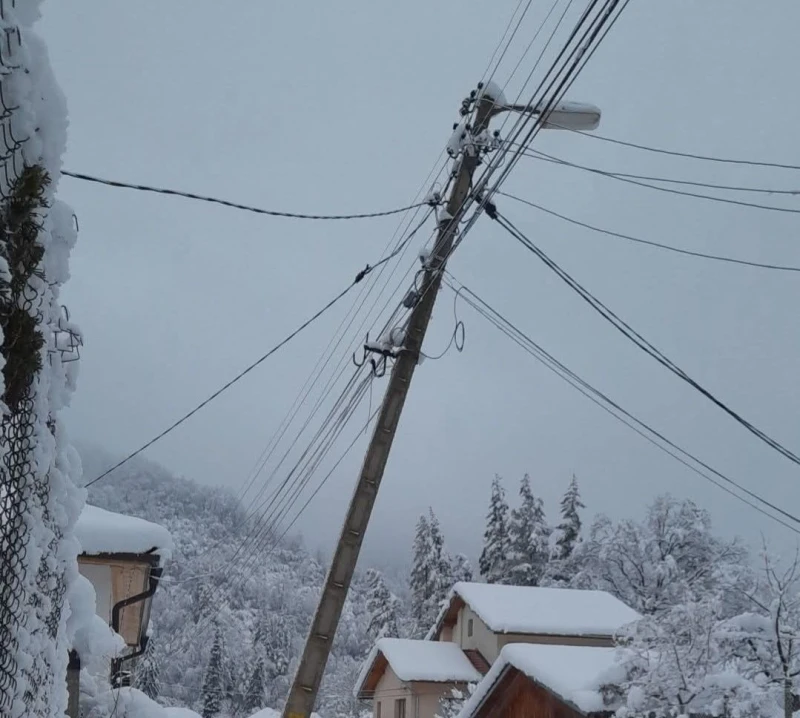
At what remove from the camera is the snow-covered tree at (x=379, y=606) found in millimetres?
48844

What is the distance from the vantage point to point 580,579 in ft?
125

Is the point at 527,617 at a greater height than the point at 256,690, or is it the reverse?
the point at 256,690

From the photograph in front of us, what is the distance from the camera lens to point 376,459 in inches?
286

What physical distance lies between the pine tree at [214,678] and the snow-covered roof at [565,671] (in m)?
44.0

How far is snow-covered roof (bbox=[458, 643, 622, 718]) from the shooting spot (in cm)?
1148

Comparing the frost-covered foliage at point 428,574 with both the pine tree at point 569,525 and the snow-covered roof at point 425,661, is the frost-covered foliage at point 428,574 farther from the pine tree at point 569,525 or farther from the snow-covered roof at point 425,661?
the snow-covered roof at point 425,661

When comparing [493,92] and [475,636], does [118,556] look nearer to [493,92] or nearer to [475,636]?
[493,92]

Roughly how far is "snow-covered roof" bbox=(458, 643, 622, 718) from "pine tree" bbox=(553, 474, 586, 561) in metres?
30.4

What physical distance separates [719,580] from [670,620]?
2332 cm

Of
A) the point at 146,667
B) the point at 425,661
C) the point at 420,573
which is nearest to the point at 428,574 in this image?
the point at 420,573

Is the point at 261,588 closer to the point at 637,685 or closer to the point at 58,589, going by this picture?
the point at 637,685

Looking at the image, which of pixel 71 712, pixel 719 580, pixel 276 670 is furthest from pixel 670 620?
pixel 276 670

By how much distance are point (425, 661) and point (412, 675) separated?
1.23m

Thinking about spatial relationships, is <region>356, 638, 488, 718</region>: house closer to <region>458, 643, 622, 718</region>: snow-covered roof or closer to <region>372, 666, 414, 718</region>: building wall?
<region>372, 666, 414, 718</region>: building wall
